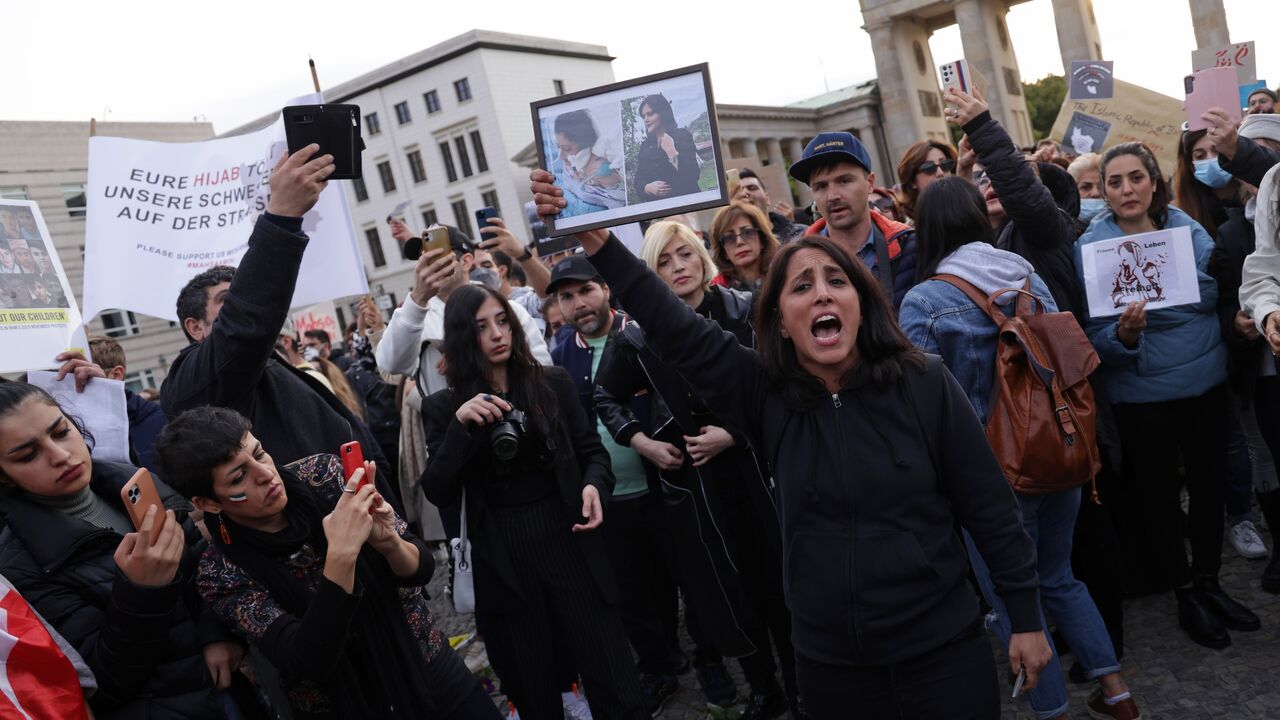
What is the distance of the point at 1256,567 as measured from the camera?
4.93 meters

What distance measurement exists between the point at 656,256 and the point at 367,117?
199 feet

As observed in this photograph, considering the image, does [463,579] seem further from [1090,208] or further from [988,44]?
[988,44]

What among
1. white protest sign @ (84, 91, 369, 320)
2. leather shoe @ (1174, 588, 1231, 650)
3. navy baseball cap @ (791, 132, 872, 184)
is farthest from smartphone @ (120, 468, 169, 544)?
leather shoe @ (1174, 588, 1231, 650)

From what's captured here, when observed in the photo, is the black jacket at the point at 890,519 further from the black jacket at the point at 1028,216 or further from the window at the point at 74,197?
the window at the point at 74,197

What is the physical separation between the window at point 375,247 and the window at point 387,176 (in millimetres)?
2935

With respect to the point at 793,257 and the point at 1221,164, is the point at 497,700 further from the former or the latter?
the point at 1221,164

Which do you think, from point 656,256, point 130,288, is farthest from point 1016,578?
point 130,288

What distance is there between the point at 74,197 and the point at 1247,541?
41397 millimetres

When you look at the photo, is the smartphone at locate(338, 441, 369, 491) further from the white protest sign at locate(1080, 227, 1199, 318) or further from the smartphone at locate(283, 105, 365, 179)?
the white protest sign at locate(1080, 227, 1199, 318)

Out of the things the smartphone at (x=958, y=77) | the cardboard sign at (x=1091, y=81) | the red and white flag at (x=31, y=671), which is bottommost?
the red and white flag at (x=31, y=671)

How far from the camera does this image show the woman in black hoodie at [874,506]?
2545 mm

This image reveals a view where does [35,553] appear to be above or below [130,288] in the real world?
below

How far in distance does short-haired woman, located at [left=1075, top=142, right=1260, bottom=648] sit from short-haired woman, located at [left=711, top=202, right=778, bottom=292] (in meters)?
1.55

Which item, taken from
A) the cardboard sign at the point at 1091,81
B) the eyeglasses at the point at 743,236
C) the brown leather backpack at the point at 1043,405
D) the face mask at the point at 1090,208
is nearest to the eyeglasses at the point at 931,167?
the face mask at the point at 1090,208
